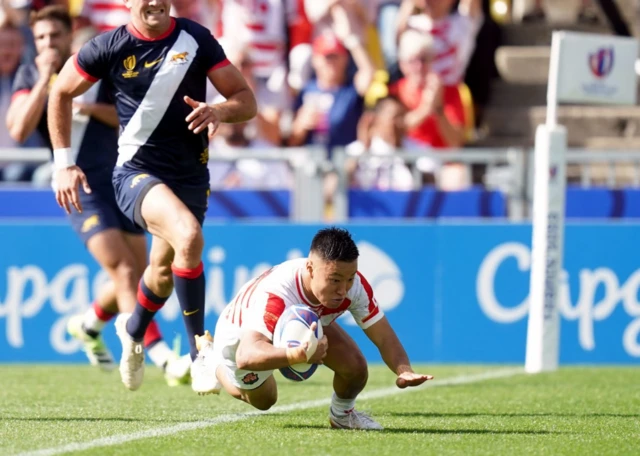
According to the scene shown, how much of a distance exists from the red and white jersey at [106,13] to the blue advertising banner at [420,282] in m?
3.89

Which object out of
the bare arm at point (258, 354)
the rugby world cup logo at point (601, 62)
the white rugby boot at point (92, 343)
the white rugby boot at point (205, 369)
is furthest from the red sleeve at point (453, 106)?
the bare arm at point (258, 354)

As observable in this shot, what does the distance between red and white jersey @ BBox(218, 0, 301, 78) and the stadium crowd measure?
11 millimetres

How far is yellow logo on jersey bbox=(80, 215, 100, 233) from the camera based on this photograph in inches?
349

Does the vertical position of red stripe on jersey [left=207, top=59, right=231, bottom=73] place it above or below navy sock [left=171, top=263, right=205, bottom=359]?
above

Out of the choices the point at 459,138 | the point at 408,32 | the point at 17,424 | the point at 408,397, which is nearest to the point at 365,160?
the point at 459,138

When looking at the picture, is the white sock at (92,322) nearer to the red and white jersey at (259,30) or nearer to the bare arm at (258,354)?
the bare arm at (258,354)

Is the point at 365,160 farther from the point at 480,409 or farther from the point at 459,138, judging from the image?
the point at 480,409

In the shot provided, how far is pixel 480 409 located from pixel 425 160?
581cm

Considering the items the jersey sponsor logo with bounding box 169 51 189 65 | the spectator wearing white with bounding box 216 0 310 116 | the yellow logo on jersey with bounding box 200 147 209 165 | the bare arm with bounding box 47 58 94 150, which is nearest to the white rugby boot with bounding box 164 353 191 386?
the yellow logo on jersey with bounding box 200 147 209 165

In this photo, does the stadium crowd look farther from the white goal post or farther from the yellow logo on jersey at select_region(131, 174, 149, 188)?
the yellow logo on jersey at select_region(131, 174, 149, 188)

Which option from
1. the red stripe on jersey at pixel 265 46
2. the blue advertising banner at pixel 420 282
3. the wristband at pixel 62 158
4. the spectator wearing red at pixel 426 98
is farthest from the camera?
the red stripe on jersey at pixel 265 46

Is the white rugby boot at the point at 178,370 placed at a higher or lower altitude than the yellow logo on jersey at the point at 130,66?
lower

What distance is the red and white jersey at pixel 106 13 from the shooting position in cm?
1465

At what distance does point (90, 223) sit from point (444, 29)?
269 inches
